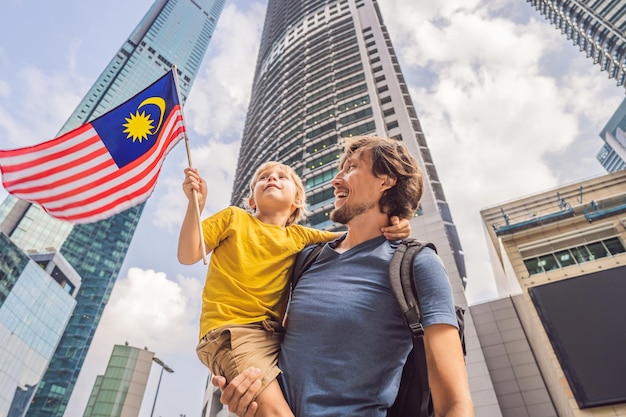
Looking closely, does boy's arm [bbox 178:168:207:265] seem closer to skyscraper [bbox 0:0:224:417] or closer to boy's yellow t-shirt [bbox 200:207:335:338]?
boy's yellow t-shirt [bbox 200:207:335:338]

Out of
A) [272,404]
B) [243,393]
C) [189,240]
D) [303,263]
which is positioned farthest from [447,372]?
[189,240]

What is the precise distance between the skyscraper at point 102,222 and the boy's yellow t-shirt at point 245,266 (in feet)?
270

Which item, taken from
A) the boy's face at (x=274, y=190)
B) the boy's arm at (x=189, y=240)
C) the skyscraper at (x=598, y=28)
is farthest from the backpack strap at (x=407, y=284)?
the skyscraper at (x=598, y=28)

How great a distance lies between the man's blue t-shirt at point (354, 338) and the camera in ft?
4.95

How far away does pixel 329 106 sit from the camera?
34.8 meters

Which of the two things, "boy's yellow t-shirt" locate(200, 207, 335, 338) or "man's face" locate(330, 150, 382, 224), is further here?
"man's face" locate(330, 150, 382, 224)

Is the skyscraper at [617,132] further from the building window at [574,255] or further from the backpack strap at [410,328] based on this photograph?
the backpack strap at [410,328]

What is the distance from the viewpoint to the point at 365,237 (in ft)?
7.29

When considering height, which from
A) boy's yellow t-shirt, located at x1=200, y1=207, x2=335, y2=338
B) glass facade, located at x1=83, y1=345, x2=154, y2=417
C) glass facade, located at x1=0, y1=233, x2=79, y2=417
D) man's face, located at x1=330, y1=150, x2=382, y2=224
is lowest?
boy's yellow t-shirt, located at x1=200, y1=207, x2=335, y2=338

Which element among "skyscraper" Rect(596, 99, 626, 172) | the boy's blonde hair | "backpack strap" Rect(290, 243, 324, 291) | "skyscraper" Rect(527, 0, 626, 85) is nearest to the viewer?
"backpack strap" Rect(290, 243, 324, 291)

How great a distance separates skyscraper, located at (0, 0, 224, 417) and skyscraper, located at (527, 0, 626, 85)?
8239 cm

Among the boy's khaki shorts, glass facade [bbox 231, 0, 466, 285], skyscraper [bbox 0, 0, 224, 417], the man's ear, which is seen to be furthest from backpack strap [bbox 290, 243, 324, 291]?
skyscraper [bbox 0, 0, 224, 417]

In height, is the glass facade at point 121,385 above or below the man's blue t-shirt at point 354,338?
above

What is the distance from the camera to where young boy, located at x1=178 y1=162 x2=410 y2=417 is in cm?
174
